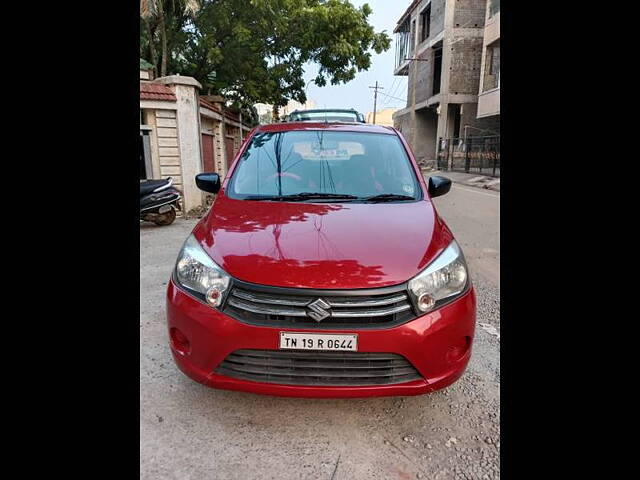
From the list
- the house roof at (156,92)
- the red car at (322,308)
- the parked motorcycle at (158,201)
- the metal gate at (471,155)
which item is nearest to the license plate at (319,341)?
the red car at (322,308)

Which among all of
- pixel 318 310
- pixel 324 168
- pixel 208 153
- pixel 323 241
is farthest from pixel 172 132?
pixel 318 310

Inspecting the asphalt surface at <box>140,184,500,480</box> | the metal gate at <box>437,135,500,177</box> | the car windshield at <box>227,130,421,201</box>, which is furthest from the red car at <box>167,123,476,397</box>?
the metal gate at <box>437,135,500,177</box>

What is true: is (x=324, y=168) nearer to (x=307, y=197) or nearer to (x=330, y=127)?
(x=307, y=197)

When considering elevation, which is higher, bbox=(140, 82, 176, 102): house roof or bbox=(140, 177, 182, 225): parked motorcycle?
bbox=(140, 82, 176, 102): house roof

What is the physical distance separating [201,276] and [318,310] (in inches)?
23.9

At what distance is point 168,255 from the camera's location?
5164 mm

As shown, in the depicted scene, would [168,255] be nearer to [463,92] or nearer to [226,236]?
[226,236]

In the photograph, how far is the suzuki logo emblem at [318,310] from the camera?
1713 mm

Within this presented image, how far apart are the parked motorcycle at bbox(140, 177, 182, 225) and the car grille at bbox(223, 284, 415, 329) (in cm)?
571

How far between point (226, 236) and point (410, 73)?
3062cm

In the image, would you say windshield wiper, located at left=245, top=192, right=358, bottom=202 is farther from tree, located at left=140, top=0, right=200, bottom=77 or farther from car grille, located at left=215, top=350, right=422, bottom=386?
tree, located at left=140, top=0, right=200, bottom=77

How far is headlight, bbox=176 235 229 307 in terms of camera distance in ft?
5.97

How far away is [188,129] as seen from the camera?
7953mm
